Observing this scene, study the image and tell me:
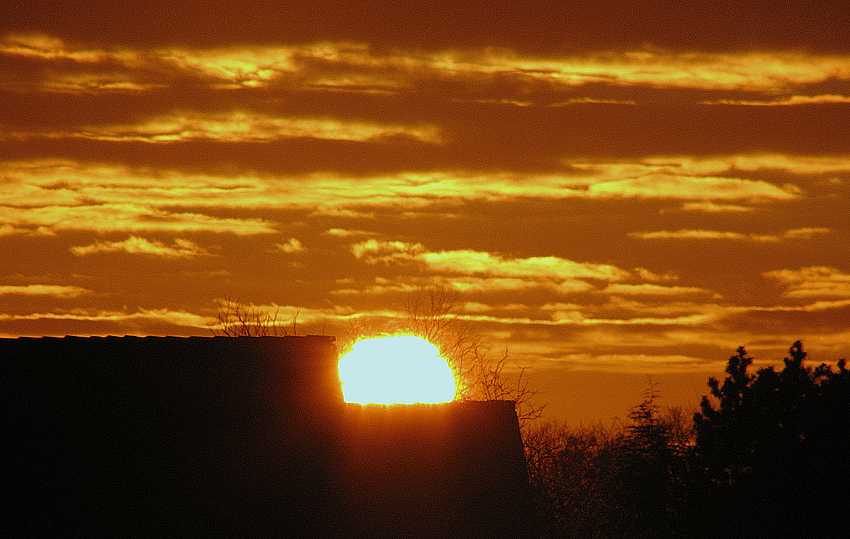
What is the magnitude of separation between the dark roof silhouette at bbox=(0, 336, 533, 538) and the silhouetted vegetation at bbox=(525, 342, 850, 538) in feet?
71.0

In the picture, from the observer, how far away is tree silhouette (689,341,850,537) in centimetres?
4397

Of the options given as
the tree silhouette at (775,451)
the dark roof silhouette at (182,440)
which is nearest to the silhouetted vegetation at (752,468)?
the tree silhouette at (775,451)

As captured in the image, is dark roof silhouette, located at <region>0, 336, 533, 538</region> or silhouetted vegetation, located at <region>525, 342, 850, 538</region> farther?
silhouetted vegetation, located at <region>525, 342, 850, 538</region>

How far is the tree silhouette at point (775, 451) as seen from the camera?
144 feet

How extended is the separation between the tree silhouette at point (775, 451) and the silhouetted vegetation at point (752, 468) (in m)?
0.05

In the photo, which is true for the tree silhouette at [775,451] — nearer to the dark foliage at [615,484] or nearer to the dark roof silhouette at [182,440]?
the dark foliage at [615,484]

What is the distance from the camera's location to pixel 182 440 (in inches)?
754

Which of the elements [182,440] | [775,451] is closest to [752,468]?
[775,451]

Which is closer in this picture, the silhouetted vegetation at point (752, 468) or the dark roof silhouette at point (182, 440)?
the dark roof silhouette at point (182, 440)

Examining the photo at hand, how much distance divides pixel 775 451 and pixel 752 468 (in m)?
1.48

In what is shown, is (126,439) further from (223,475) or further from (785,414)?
(785,414)

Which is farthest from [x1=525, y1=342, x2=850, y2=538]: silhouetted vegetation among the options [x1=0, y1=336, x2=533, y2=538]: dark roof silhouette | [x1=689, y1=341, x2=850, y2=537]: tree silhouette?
[x1=0, y1=336, x2=533, y2=538]: dark roof silhouette

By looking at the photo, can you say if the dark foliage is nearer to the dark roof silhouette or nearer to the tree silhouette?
the tree silhouette

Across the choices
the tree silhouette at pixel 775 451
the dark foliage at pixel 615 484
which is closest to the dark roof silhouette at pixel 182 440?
the dark foliage at pixel 615 484
